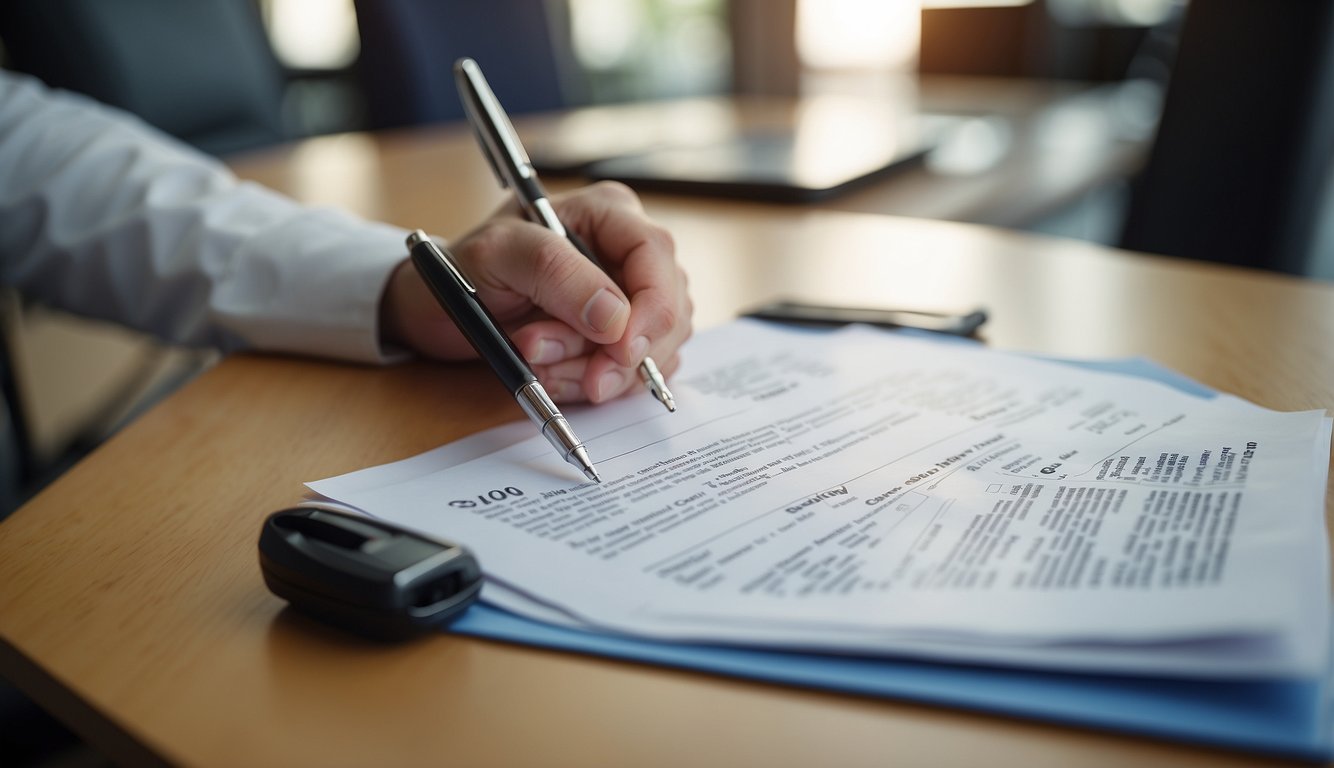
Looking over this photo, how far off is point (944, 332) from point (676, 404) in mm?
216

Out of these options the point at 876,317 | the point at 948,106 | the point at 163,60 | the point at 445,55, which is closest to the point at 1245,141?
the point at 948,106

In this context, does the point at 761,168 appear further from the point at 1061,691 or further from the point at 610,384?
the point at 1061,691

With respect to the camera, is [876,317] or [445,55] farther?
[445,55]

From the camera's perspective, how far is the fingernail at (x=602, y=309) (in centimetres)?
53

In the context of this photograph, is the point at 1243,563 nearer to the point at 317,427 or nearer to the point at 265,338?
the point at 317,427

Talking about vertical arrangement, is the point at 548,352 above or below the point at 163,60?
below

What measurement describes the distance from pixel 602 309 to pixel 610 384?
46mm

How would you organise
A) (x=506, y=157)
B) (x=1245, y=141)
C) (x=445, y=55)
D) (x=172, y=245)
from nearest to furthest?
(x=506, y=157), (x=172, y=245), (x=1245, y=141), (x=445, y=55)

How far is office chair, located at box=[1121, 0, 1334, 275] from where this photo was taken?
44.6 inches

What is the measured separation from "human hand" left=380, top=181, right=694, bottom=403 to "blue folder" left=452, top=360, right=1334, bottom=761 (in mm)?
228

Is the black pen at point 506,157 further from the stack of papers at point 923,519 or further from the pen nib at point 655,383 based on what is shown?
the stack of papers at point 923,519

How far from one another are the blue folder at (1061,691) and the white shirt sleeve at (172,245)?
40 cm

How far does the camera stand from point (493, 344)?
1.71 ft

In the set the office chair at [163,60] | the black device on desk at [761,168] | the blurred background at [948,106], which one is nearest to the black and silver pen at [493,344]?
the blurred background at [948,106]
